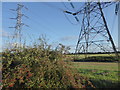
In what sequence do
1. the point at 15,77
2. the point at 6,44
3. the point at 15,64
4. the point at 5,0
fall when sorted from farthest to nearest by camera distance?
the point at 5,0 → the point at 6,44 → the point at 15,64 → the point at 15,77

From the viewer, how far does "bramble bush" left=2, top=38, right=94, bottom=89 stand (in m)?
2.11

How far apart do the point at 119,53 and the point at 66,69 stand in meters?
1.57

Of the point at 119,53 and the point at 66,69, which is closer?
the point at 66,69

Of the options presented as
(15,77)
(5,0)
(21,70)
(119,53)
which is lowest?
(15,77)

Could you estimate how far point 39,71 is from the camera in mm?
2152

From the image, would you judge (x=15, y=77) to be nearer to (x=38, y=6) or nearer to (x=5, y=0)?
(x=38, y=6)

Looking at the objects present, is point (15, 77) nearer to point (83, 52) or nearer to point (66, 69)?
point (66, 69)

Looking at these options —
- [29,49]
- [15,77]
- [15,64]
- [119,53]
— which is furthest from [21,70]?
[119,53]

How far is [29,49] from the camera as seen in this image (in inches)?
99.3

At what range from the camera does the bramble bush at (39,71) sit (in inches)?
82.9

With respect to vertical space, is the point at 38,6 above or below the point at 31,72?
above

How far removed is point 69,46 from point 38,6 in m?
2.19

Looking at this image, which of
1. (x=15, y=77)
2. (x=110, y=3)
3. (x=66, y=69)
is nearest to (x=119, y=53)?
(x=66, y=69)

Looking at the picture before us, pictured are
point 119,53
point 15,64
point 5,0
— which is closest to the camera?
point 15,64
